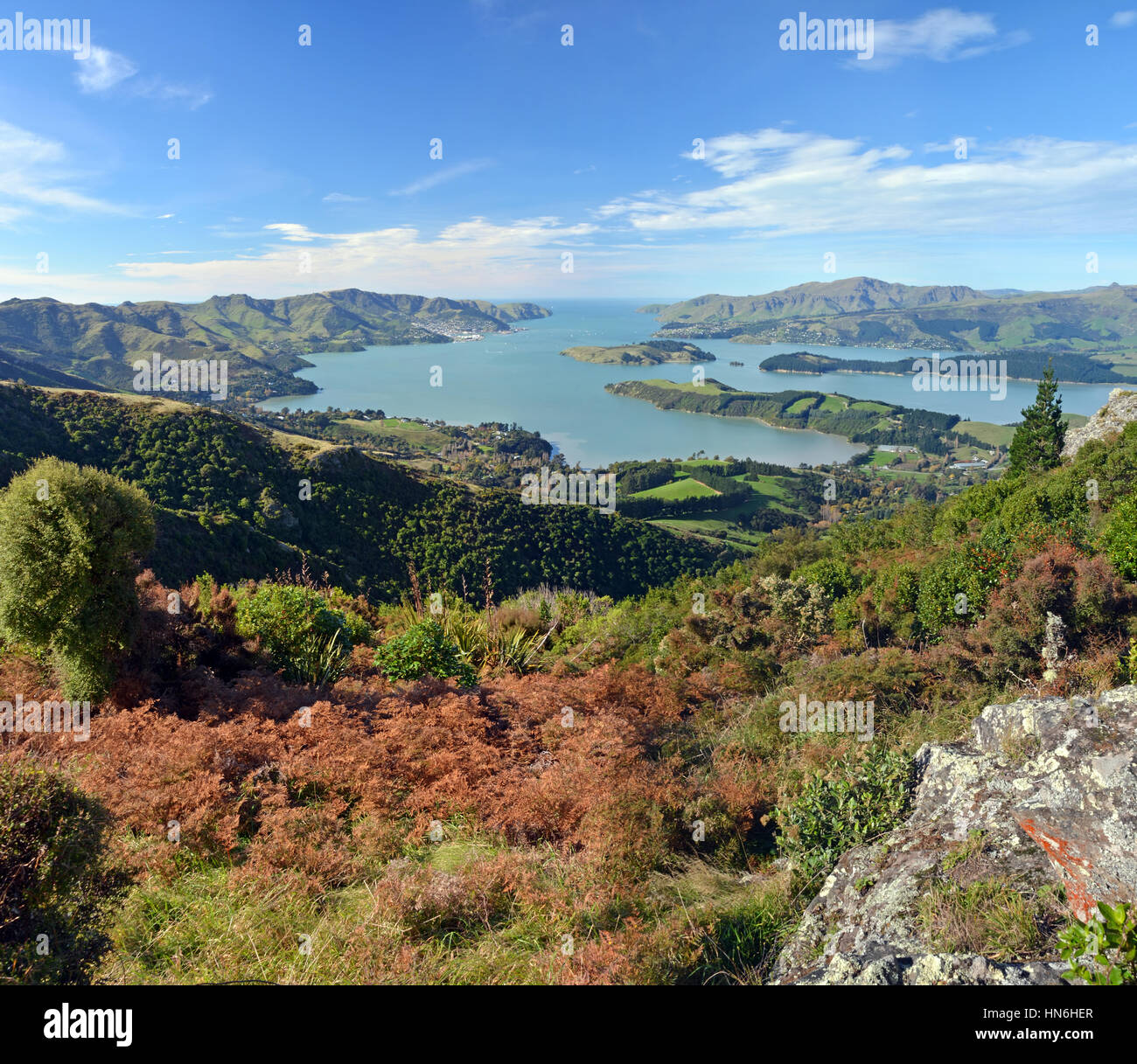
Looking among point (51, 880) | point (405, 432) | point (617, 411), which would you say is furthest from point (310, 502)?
point (617, 411)

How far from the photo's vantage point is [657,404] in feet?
575

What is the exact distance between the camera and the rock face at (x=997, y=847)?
7.39ft

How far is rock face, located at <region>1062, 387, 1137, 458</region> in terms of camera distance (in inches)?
907

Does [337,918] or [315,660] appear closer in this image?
[337,918]

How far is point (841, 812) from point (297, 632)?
220 inches

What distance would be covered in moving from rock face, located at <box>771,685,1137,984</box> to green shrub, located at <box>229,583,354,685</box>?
522 cm

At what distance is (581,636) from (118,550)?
5.49 m

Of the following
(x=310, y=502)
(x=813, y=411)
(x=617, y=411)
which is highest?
(x=617, y=411)

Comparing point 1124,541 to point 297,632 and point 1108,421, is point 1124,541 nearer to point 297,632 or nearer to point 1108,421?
point 297,632

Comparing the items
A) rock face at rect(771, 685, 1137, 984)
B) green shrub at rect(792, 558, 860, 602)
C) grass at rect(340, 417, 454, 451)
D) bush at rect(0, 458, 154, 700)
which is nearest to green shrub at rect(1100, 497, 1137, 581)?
green shrub at rect(792, 558, 860, 602)

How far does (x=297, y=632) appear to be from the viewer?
6.71 m

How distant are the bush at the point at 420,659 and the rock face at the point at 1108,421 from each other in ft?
85.1
